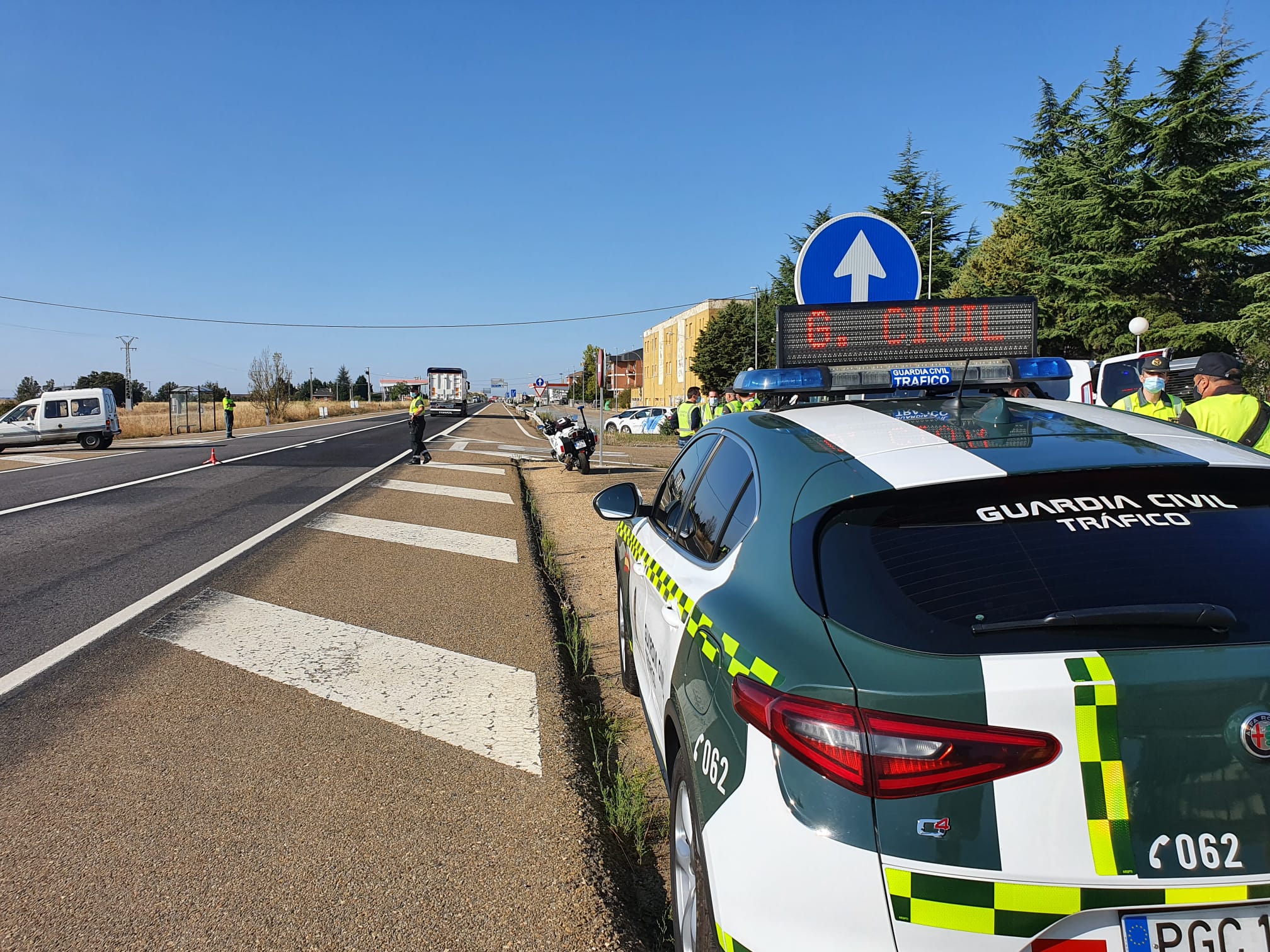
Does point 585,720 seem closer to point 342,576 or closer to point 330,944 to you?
point 330,944

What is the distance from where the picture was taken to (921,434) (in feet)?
8.09

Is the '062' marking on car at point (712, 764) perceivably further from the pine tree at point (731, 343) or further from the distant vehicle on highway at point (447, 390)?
the distant vehicle on highway at point (447, 390)

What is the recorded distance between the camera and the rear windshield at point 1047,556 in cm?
176

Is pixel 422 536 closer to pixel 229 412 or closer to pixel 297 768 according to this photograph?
pixel 297 768

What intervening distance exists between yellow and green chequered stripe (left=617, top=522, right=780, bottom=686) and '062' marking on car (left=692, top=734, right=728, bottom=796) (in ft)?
0.63

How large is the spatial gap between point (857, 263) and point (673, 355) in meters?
88.6

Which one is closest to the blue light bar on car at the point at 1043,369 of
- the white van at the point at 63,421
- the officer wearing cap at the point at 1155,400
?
the officer wearing cap at the point at 1155,400

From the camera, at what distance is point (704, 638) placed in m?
2.36

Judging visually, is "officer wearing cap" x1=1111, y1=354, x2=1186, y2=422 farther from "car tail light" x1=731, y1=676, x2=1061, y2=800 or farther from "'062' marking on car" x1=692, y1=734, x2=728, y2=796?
"car tail light" x1=731, y1=676, x2=1061, y2=800

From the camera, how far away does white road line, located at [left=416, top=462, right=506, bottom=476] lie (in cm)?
1806

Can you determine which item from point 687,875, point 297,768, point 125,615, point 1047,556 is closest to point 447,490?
point 125,615

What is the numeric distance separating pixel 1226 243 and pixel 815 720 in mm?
30664

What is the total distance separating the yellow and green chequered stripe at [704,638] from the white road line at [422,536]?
546 centimetres

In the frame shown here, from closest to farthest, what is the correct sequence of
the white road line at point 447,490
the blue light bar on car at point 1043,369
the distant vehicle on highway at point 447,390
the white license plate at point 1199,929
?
the white license plate at point 1199,929 < the blue light bar on car at point 1043,369 < the white road line at point 447,490 < the distant vehicle on highway at point 447,390
